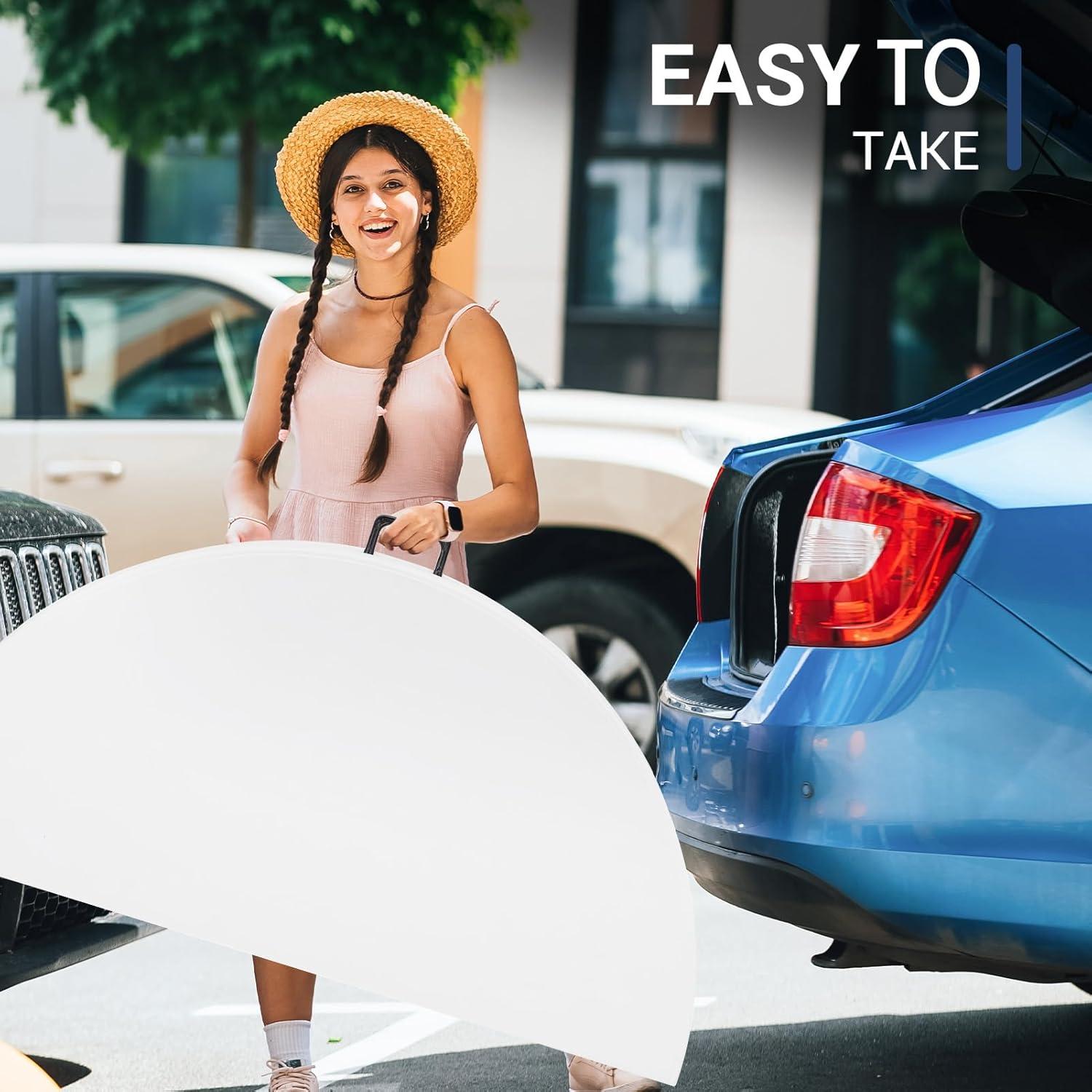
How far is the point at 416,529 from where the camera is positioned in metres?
3.10

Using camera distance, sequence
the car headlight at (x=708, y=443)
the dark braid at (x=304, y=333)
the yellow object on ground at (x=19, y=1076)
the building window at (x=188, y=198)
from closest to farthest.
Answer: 1. the yellow object on ground at (x=19, y=1076)
2. the dark braid at (x=304, y=333)
3. the car headlight at (x=708, y=443)
4. the building window at (x=188, y=198)

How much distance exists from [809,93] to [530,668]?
1135 cm

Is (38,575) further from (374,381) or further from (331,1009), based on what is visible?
(331,1009)

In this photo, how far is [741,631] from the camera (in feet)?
12.6

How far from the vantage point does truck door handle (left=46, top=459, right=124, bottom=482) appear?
21.2ft

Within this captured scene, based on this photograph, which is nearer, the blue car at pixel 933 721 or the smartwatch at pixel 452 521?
the blue car at pixel 933 721

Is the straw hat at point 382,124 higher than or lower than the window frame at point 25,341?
higher

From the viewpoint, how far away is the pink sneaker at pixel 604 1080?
3.40m

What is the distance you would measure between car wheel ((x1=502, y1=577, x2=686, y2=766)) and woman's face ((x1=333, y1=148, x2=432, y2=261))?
3056 mm

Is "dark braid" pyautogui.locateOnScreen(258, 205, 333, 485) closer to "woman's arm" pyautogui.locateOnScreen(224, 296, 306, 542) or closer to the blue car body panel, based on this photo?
"woman's arm" pyautogui.locateOnScreen(224, 296, 306, 542)

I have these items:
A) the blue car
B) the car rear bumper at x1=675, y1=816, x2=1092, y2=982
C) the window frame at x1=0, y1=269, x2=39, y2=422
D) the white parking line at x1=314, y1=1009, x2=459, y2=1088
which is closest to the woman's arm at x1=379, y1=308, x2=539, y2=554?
the blue car

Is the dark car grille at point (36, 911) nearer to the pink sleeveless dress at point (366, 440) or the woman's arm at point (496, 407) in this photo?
the pink sleeveless dress at point (366, 440)

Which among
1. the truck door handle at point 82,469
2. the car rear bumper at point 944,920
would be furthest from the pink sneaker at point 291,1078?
the truck door handle at point 82,469

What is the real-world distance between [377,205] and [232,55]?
7.73 metres
